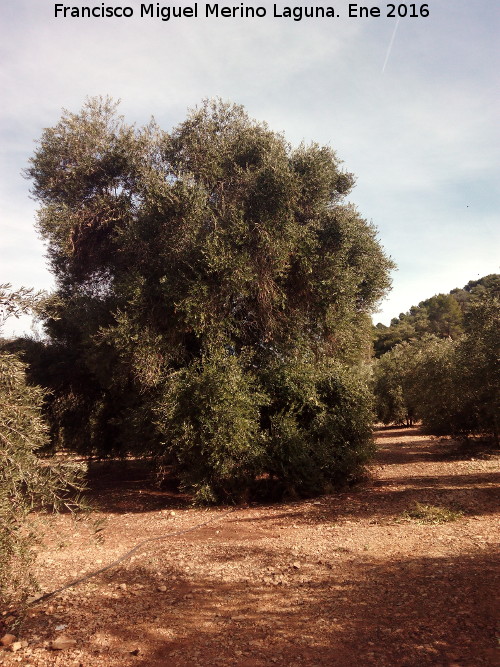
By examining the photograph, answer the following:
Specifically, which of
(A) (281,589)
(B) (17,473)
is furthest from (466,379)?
(B) (17,473)

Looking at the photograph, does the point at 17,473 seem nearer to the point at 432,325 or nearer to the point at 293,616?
the point at 293,616

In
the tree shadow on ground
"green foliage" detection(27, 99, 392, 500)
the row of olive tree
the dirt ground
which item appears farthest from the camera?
the row of olive tree

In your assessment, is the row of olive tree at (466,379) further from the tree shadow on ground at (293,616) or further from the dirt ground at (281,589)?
the tree shadow on ground at (293,616)

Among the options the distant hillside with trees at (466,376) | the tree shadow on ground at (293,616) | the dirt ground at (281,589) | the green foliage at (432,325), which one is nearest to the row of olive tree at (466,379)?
the distant hillside with trees at (466,376)

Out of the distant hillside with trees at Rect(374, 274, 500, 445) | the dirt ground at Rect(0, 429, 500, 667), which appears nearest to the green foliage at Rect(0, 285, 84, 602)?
the dirt ground at Rect(0, 429, 500, 667)

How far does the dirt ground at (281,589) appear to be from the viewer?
14.7 feet

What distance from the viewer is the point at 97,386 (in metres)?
16.2

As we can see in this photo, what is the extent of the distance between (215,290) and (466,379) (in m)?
8.86

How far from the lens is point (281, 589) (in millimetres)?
5957

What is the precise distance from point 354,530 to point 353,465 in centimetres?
371

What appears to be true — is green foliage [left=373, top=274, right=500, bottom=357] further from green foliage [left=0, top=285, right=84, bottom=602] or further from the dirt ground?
green foliage [left=0, top=285, right=84, bottom=602]

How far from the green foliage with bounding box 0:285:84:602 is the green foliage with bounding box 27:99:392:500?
6.23 metres

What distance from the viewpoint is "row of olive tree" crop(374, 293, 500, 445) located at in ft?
44.1

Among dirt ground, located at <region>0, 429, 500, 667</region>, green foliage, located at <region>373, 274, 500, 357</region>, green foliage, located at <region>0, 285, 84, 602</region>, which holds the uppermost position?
green foliage, located at <region>373, 274, 500, 357</region>
